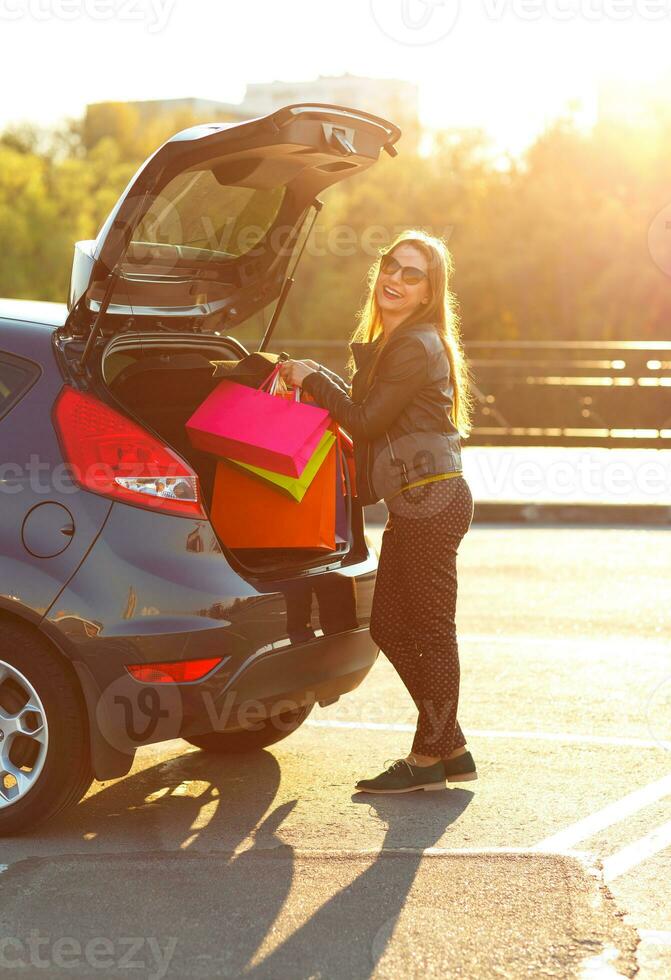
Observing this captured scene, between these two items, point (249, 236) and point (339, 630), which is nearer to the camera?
point (339, 630)

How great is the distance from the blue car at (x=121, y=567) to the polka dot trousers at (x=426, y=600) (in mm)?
209

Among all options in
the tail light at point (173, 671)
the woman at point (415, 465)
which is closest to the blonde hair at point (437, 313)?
the woman at point (415, 465)

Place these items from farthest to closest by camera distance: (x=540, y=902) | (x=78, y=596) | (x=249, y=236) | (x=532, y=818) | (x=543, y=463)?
(x=543, y=463) → (x=249, y=236) → (x=532, y=818) → (x=78, y=596) → (x=540, y=902)

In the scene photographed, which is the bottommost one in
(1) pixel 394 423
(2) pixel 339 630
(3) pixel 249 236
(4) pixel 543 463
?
(4) pixel 543 463

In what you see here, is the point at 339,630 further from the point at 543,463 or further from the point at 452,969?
the point at 543,463

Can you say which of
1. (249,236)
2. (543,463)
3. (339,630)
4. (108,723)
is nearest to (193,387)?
(249,236)

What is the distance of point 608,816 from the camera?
15.2 feet

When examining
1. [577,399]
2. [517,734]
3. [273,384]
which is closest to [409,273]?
[273,384]

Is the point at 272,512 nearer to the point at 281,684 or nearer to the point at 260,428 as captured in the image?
the point at 260,428

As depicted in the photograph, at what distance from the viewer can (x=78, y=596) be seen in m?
4.19

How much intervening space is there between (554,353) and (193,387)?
16.4 meters

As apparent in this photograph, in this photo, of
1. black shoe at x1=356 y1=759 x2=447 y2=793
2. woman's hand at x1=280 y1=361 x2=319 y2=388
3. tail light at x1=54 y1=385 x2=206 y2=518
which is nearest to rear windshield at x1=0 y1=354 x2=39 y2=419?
tail light at x1=54 y1=385 x2=206 y2=518

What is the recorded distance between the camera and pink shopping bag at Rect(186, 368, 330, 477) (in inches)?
184

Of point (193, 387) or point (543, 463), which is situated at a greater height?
point (193, 387)
